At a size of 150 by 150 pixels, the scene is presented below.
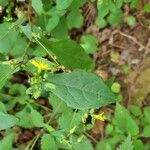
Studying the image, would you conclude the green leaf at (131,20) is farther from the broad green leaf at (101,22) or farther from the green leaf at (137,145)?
the green leaf at (137,145)

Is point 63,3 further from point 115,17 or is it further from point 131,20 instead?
point 131,20

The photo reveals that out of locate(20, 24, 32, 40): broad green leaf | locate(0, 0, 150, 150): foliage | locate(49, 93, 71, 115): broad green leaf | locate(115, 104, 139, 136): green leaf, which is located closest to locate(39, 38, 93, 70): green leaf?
locate(0, 0, 150, 150): foliage

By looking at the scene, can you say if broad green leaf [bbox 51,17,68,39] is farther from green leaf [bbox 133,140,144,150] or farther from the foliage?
green leaf [bbox 133,140,144,150]

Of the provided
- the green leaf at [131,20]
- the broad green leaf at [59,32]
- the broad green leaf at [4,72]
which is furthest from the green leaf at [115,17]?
the broad green leaf at [4,72]

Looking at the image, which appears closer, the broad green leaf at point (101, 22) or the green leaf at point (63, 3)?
the green leaf at point (63, 3)

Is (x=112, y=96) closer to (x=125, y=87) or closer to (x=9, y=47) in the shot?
(x=9, y=47)
